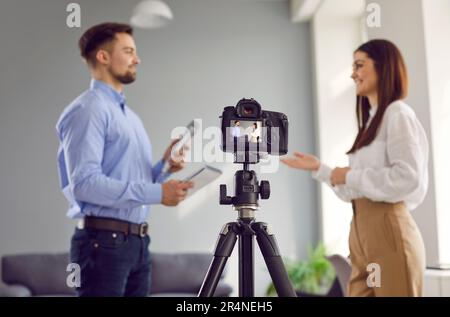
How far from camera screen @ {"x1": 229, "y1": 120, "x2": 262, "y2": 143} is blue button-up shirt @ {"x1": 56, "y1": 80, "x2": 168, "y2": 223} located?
35cm

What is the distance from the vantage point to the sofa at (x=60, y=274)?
2.93 meters

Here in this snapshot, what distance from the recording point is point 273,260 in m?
0.95

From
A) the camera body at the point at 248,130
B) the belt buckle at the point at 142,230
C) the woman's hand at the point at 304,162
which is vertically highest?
the camera body at the point at 248,130

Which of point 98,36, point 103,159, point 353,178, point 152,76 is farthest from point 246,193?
point 152,76

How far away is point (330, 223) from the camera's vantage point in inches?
79.8

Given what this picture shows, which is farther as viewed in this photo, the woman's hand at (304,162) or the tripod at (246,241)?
the woman's hand at (304,162)

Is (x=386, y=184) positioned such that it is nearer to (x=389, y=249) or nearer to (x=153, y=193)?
(x=389, y=249)

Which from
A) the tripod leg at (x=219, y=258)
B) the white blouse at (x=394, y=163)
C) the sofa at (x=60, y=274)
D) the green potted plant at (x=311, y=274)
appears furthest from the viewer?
the green potted plant at (x=311, y=274)

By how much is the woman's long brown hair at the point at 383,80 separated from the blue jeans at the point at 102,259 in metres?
0.57

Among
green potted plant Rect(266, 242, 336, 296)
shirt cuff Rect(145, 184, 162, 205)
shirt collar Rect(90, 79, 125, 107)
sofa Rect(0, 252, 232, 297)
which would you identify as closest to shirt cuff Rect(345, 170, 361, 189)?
shirt cuff Rect(145, 184, 162, 205)

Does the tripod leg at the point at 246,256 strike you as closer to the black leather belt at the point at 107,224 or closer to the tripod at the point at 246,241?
the tripod at the point at 246,241

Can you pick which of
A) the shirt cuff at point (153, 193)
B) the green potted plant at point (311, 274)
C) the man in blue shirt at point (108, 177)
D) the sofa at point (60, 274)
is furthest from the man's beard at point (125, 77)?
the green potted plant at point (311, 274)

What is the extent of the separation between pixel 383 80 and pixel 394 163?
0.22m

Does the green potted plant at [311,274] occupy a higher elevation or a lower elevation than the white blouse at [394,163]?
lower
